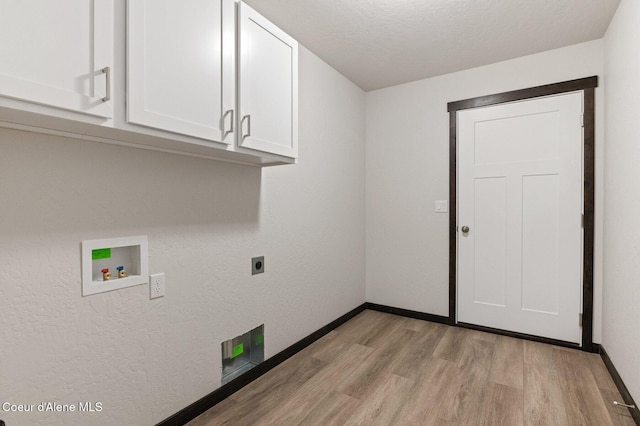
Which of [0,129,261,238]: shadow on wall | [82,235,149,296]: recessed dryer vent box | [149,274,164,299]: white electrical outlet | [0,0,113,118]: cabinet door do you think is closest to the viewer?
[0,0,113,118]: cabinet door

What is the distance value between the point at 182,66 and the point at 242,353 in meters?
1.81

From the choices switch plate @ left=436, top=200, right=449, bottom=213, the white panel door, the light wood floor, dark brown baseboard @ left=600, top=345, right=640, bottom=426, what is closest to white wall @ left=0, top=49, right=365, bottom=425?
the light wood floor

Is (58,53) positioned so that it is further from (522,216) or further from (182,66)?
(522,216)

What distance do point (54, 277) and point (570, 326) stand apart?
11.5ft

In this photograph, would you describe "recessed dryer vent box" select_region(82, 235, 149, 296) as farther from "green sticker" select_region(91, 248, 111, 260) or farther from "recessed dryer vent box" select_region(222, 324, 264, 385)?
"recessed dryer vent box" select_region(222, 324, 264, 385)

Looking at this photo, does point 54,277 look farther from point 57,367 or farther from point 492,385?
point 492,385

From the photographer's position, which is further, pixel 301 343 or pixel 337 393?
pixel 301 343

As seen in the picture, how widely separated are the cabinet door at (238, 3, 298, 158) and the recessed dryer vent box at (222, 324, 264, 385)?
128 cm

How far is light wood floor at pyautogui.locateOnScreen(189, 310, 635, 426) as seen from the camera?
179 centimetres

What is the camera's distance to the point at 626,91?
1.94 m

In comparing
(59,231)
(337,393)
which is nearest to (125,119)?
(59,231)

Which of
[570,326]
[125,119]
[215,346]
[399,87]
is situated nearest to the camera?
[125,119]

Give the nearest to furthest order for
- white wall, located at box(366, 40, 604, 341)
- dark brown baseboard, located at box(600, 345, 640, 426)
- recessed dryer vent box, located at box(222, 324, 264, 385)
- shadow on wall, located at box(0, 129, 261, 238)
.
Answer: shadow on wall, located at box(0, 129, 261, 238), dark brown baseboard, located at box(600, 345, 640, 426), recessed dryer vent box, located at box(222, 324, 264, 385), white wall, located at box(366, 40, 604, 341)

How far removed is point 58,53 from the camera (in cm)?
99
